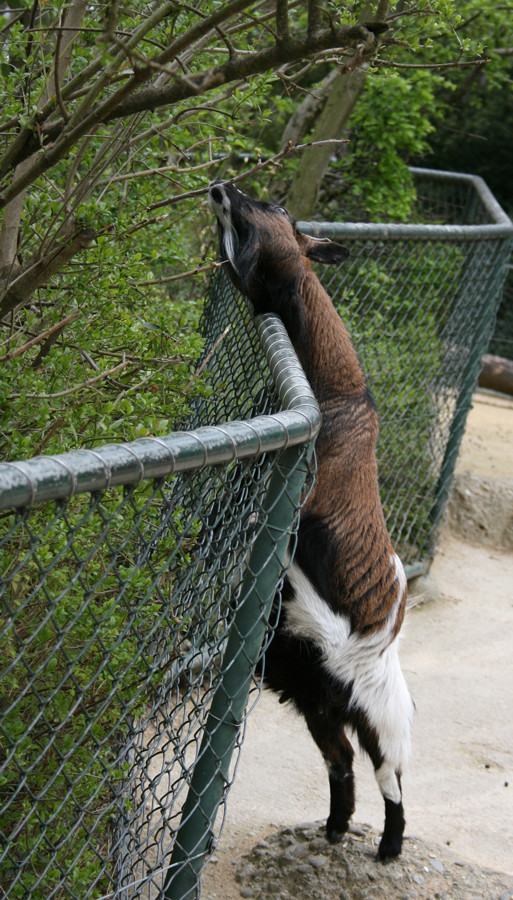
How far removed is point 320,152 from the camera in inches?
269

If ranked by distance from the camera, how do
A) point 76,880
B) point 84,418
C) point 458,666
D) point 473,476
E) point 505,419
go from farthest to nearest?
point 505,419, point 473,476, point 458,666, point 84,418, point 76,880

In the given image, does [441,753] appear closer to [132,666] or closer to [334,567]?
[334,567]

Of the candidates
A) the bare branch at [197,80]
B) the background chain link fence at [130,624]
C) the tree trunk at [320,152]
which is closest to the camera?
the background chain link fence at [130,624]

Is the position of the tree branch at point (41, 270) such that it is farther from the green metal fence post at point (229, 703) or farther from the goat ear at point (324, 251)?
the goat ear at point (324, 251)

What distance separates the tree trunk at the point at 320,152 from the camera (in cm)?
688

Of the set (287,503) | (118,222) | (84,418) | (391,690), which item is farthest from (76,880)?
(118,222)

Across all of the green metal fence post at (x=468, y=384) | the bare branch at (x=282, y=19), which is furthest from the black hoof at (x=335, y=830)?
the green metal fence post at (x=468, y=384)

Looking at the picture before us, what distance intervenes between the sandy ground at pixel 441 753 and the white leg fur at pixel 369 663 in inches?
24.2

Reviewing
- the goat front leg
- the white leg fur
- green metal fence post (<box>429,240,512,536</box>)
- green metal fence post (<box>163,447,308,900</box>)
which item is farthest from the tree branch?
green metal fence post (<box>429,240,512,536</box>)

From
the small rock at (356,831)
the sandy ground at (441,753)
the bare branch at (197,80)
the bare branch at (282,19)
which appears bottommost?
the sandy ground at (441,753)

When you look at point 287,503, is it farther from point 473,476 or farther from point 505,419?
point 505,419

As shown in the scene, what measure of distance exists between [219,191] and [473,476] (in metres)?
4.88

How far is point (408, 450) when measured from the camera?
593cm

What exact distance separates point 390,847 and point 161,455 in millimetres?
2489
